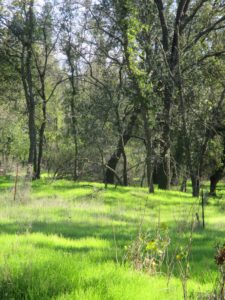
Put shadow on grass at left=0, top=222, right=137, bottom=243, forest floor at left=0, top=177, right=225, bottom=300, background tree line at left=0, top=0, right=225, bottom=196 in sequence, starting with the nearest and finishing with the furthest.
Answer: forest floor at left=0, top=177, right=225, bottom=300 → shadow on grass at left=0, top=222, right=137, bottom=243 → background tree line at left=0, top=0, right=225, bottom=196

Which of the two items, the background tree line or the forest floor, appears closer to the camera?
the forest floor

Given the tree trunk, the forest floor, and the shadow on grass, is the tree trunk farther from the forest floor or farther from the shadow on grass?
the shadow on grass

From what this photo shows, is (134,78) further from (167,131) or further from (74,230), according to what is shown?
(74,230)

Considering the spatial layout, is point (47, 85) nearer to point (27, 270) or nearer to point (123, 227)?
point (123, 227)

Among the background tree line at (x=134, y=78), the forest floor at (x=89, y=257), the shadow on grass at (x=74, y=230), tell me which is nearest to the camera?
the forest floor at (x=89, y=257)

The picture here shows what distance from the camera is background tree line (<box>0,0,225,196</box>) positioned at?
1970 centimetres

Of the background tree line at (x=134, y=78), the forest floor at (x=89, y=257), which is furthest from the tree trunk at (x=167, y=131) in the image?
the forest floor at (x=89, y=257)

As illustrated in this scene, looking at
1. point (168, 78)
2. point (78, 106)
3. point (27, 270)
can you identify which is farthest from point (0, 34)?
point (27, 270)

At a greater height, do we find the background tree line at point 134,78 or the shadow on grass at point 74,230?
the background tree line at point 134,78

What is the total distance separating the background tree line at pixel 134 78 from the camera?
19.7 meters

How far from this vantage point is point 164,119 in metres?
20.7

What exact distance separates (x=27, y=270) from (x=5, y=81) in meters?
27.0

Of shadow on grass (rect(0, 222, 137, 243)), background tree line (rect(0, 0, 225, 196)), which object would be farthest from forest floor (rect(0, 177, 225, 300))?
background tree line (rect(0, 0, 225, 196))

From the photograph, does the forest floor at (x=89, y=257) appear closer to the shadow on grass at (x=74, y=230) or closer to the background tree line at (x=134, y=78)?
the shadow on grass at (x=74, y=230)
